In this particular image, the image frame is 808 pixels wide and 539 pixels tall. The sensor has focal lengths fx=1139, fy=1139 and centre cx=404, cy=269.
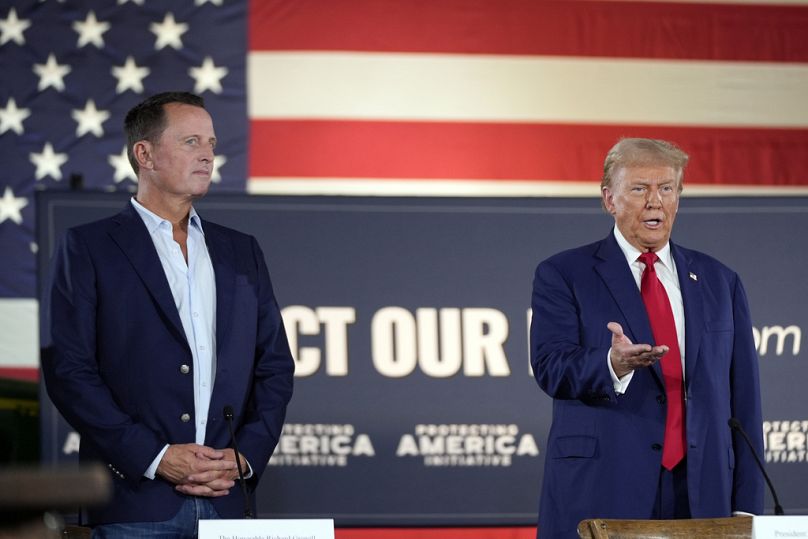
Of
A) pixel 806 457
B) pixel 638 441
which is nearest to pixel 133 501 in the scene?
pixel 638 441

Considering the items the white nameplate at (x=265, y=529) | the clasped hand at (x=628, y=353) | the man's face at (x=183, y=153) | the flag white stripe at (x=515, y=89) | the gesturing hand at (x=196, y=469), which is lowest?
the white nameplate at (x=265, y=529)

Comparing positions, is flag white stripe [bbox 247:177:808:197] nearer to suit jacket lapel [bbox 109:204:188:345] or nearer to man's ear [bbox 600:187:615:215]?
man's ear [bbox 600:187:615:215]

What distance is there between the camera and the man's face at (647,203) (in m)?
2.56

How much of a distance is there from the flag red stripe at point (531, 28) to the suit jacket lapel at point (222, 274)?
268 centimetres

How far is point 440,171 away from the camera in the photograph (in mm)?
5051

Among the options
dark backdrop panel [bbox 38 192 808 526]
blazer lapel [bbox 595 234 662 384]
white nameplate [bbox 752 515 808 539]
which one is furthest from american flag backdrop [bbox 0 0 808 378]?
white nameplate [bbox 752 515 808 539]

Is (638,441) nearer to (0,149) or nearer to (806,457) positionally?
(806,457)

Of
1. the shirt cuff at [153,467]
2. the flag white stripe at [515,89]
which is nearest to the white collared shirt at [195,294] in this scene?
the shirt cuff at [153,467]

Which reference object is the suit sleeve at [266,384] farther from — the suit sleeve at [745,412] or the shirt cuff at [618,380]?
the suit sleeve at [745,412]

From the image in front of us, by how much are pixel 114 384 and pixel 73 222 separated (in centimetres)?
158

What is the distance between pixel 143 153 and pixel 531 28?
3.00m

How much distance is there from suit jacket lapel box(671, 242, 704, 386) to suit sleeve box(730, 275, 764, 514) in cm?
14

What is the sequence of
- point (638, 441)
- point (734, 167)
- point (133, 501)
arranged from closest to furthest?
point (133, 501), point (638, 441), point (734, 167)

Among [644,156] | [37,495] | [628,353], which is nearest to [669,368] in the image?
[628,353]
